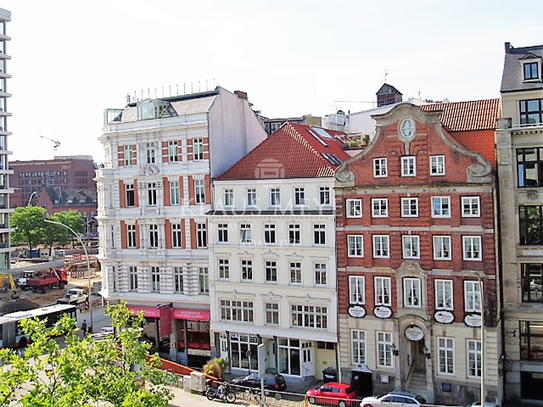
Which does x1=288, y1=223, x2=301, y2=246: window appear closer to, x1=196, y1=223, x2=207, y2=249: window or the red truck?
x1=196, y1=223, x2=207, y2=249: window

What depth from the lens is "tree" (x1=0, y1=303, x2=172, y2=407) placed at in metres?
19.8

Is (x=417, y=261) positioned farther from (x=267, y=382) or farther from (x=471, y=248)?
(x=267, y=382)

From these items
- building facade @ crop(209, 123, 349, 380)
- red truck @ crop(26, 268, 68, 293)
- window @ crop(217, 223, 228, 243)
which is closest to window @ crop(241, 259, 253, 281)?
building facade @ crop(209, 123, 349, 380)

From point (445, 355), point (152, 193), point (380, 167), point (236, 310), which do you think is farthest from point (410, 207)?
point (152, 193)

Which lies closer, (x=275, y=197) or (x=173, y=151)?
(x=275, y=197)

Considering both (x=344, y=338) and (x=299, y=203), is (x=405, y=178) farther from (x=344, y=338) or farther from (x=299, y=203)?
(x=344, y=338)

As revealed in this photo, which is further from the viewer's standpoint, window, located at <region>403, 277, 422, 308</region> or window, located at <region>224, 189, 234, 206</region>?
window, located at <region>224, 189, 234, 206</region>

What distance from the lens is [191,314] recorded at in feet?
149

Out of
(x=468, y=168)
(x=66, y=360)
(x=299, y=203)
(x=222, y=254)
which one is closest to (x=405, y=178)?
(x=468, y=168)

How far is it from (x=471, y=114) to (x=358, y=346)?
17.1 metres

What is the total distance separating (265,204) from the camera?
139ft

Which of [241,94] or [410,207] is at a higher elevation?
[241,94]

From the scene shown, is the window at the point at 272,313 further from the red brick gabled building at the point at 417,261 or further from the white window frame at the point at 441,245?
the white window frame at the point at 441,245

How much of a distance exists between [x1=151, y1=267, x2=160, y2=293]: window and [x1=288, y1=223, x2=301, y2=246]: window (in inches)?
473
